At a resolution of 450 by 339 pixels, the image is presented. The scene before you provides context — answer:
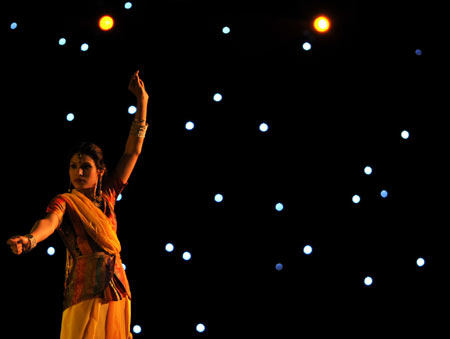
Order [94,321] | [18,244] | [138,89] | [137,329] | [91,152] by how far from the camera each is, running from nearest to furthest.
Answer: [18,244] < [94,321] < [91,152] < [138,89] < [137,329]

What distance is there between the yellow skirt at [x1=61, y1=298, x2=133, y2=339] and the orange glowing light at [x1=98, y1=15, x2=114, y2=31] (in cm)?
124

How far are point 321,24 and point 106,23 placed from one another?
35.0 inches

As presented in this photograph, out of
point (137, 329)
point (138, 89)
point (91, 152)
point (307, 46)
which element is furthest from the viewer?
point (307, 46)

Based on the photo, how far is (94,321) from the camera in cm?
176

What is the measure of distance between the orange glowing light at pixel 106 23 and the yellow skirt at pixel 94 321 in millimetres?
1241

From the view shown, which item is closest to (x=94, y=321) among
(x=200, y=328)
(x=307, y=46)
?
(x=200, y=328)

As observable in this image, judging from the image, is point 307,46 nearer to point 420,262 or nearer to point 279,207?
point 279,207

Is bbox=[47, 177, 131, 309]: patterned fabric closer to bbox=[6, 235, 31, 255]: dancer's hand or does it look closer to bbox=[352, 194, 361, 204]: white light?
bbox=[6, 235, 31, 255]: dancer's hand

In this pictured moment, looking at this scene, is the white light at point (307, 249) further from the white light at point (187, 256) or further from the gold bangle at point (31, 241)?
the gold bangle at point (31, 241)

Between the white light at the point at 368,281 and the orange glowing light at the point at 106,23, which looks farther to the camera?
the orange glowing light at the point at 106,23

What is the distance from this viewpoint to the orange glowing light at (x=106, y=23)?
2605 mm

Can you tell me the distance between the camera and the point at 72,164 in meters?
1.99

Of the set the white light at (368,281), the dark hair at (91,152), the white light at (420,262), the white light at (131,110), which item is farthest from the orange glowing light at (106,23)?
the white light at (420,262)

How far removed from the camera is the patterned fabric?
180 cm
